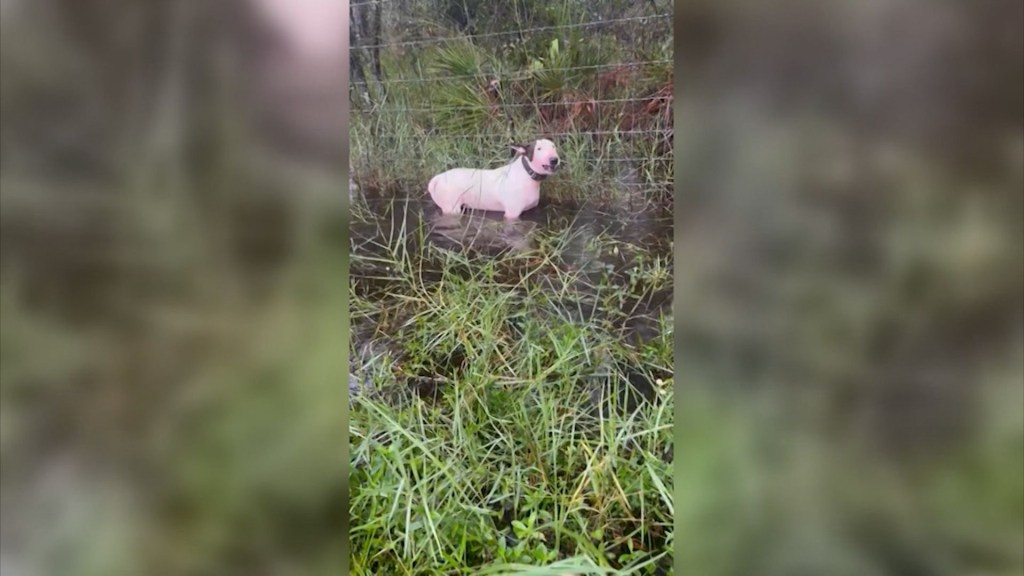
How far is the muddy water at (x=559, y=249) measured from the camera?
113cm

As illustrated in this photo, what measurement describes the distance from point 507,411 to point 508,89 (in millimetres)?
514
